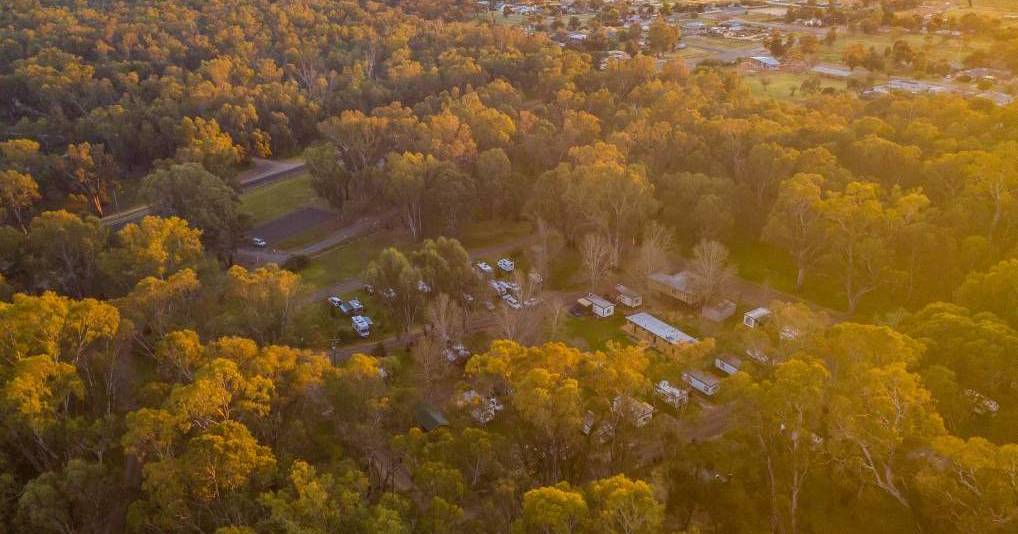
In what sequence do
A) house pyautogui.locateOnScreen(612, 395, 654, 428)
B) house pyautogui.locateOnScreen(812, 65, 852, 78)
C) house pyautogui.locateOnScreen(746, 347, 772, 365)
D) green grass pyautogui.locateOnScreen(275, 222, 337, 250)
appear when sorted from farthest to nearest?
house pyautogui.locateOnScreen(812, 65, 852, 78) → green grass pyautogui.locateOnScreen(275, 222, 337, 250) → house pyautogui.locateOnScreen(746, 347, 772, 365) → house pyautogui.locateOnScreen(612, 395, 654, 428)

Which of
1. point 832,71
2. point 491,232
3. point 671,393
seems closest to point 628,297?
point 671,393

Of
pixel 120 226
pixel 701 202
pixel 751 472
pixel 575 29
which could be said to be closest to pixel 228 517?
pixel 751 472

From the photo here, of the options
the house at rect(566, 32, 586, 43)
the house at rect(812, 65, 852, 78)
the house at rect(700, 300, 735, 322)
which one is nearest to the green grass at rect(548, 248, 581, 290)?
the house at rect(700, 300, 735, 322)

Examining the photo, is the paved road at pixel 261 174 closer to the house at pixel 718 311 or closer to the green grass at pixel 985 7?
the house at pixel 718 311

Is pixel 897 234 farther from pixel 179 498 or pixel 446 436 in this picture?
pixel 179 498

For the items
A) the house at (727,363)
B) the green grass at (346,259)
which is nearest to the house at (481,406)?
the house at (727,363)

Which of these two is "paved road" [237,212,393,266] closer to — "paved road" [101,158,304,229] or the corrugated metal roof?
"paved road" [101,158,304,229]

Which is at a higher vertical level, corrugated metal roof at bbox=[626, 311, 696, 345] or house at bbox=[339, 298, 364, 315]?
house at bbox=[339, 298, 364, 315]
